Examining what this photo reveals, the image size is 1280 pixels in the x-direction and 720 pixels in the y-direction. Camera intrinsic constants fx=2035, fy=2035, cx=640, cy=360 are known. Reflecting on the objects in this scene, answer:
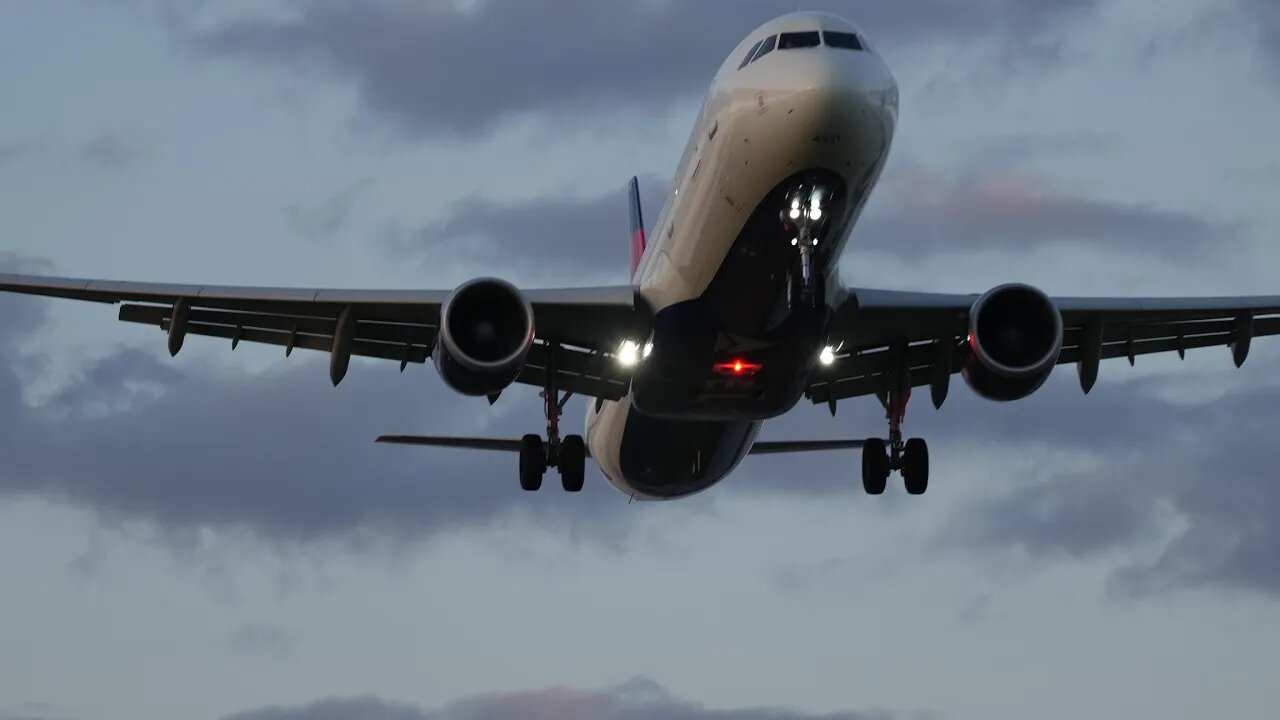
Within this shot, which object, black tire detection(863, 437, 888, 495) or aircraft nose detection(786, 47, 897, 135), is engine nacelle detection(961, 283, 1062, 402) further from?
aircraft nose detection(786, 47, 897, 135)

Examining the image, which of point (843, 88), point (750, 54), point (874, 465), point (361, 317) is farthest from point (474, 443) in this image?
point (843, 88)

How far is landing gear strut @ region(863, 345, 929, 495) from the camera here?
107 feet

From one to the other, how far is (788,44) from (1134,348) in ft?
39.0

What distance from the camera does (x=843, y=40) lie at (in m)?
27.0

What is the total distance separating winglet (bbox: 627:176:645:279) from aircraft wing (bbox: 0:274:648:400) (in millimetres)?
6397

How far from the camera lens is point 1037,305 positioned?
3022 centimetres

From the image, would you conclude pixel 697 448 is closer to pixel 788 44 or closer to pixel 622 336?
pixel 622 336

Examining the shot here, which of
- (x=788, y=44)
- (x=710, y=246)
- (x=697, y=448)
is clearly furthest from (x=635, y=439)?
(x=788, y=44)

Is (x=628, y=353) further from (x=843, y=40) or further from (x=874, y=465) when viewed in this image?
(x=843, y=40)

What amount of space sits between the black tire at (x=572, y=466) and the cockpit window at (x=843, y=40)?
29.5 ft

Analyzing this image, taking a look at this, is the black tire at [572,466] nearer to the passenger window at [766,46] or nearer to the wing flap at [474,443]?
the wing flap at [474,443]

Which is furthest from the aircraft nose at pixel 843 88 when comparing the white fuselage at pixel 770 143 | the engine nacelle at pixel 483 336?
the engine nacelle at pixel 483 336

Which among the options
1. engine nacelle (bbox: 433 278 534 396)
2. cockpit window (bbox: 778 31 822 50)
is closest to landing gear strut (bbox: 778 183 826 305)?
cockpit window (bbox: 778 31 822 50)

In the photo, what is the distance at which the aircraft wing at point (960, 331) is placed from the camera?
102 ft
